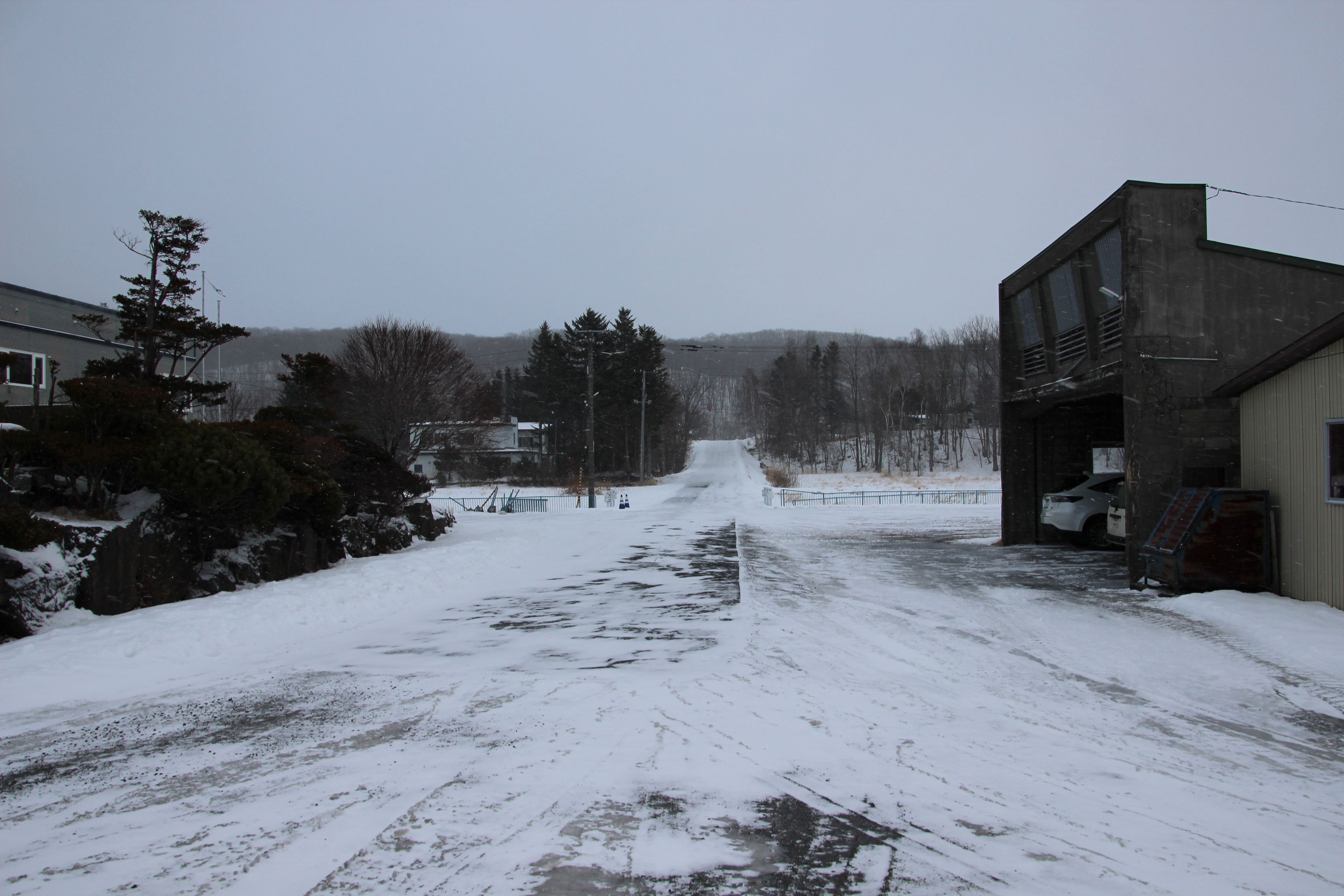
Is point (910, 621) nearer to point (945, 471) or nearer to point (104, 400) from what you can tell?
point (104, 400)

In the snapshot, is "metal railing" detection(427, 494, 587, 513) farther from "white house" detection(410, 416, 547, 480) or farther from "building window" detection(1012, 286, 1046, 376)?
"building window" detection(1012, 286, 1046, 376)

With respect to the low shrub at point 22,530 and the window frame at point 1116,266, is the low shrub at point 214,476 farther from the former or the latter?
the window frame at point 1116,266

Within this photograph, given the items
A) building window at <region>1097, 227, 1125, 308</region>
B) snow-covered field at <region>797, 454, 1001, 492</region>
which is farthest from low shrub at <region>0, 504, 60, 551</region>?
snow-covered field at <region>797, 454, 1001, 492</region>

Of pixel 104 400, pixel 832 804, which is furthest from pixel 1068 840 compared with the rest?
pixel 104 400

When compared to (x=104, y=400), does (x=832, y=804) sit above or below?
below

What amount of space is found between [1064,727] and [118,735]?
250 inches

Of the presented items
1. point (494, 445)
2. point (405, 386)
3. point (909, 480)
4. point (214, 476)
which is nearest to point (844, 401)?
point (909, 480)

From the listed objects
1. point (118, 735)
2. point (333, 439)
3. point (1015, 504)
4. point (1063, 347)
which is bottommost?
point (118, 735)

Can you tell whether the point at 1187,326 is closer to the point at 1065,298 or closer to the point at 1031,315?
the point at 1065,298

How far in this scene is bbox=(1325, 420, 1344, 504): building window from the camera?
8.44m

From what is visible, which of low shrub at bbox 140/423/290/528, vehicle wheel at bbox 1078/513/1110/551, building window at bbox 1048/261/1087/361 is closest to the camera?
low shrub at bbox 140/423/290/528

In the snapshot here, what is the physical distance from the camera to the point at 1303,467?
8.98 meters

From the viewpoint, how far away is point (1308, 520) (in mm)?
8859

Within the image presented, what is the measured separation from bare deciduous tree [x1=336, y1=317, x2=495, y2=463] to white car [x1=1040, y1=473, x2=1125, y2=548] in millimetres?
19442
